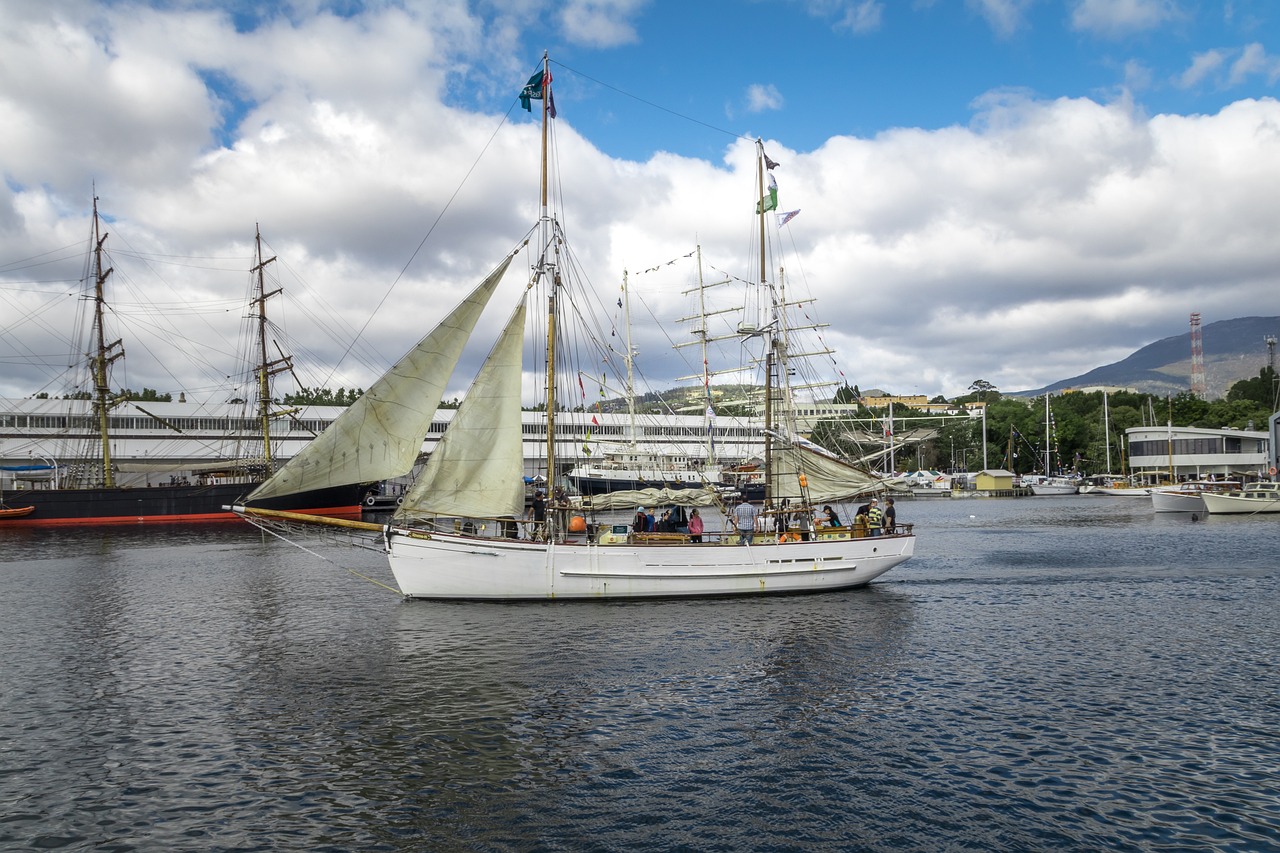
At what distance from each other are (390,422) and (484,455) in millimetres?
3191

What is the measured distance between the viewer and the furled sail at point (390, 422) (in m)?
24.2

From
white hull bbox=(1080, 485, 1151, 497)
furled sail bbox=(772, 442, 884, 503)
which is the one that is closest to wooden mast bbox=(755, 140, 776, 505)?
furled sail bbox=(772, 442, 884, 503)

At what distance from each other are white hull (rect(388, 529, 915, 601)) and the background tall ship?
129 feet

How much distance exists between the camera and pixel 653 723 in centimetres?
1477

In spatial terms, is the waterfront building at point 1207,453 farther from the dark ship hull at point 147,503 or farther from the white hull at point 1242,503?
the dark ship hull at point 147,503

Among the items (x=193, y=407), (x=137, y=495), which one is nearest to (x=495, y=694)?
(x=137, y=495)

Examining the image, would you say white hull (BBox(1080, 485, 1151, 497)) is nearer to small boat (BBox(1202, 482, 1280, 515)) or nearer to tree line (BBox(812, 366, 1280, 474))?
tree line (BBox(812, 366, 1280, 474))

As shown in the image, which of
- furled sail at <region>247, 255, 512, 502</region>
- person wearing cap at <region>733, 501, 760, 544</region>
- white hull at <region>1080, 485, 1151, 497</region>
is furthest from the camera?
white hull at <region>1080, 485, 1151, 497</region>

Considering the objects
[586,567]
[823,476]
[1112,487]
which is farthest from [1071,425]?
[586,567]

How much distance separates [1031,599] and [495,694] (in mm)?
20071

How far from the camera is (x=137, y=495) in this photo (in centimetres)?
7194

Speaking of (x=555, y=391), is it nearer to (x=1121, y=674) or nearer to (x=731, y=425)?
(x=1121, y=674)

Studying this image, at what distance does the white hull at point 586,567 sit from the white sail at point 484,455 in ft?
3.82

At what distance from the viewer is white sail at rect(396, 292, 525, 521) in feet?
85.6
